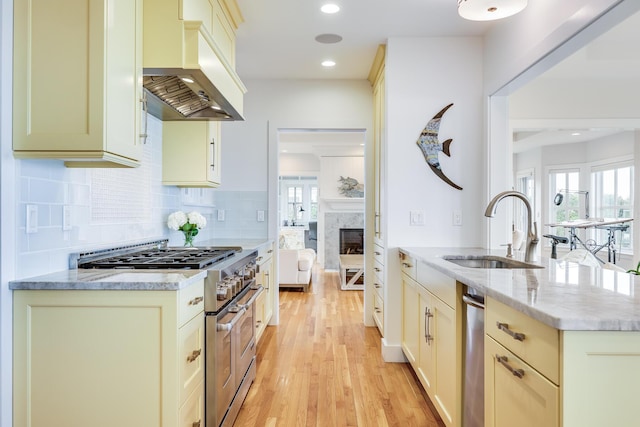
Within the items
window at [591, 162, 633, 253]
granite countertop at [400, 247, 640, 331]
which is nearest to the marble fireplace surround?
window at [591, 162, 633, 253]

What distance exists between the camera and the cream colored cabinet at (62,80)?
148cm

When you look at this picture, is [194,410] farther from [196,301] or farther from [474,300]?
[474,300]

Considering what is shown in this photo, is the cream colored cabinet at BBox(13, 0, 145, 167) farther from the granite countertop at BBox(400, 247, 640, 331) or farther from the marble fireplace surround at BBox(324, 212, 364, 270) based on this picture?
the marble fireplace surround at BBox(324, 212, 364, 270)

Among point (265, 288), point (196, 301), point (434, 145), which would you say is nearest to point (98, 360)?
point (196, 301)

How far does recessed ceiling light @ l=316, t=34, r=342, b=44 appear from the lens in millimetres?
3137

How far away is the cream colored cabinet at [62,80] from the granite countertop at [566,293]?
154 cm

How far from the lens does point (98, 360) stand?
1.45 metres

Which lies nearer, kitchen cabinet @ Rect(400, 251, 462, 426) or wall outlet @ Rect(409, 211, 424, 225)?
kitchen cabinet @ Rect(400, 251, 462, 426)

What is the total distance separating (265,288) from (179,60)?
2264mm

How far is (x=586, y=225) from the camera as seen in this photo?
229 inches

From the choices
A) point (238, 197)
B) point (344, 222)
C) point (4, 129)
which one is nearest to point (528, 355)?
point (4, 129)

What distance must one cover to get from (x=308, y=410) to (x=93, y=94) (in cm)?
197

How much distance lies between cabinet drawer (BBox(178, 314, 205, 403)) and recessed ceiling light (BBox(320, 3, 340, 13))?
2.15m

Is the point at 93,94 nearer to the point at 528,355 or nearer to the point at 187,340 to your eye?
the point at 187,340
